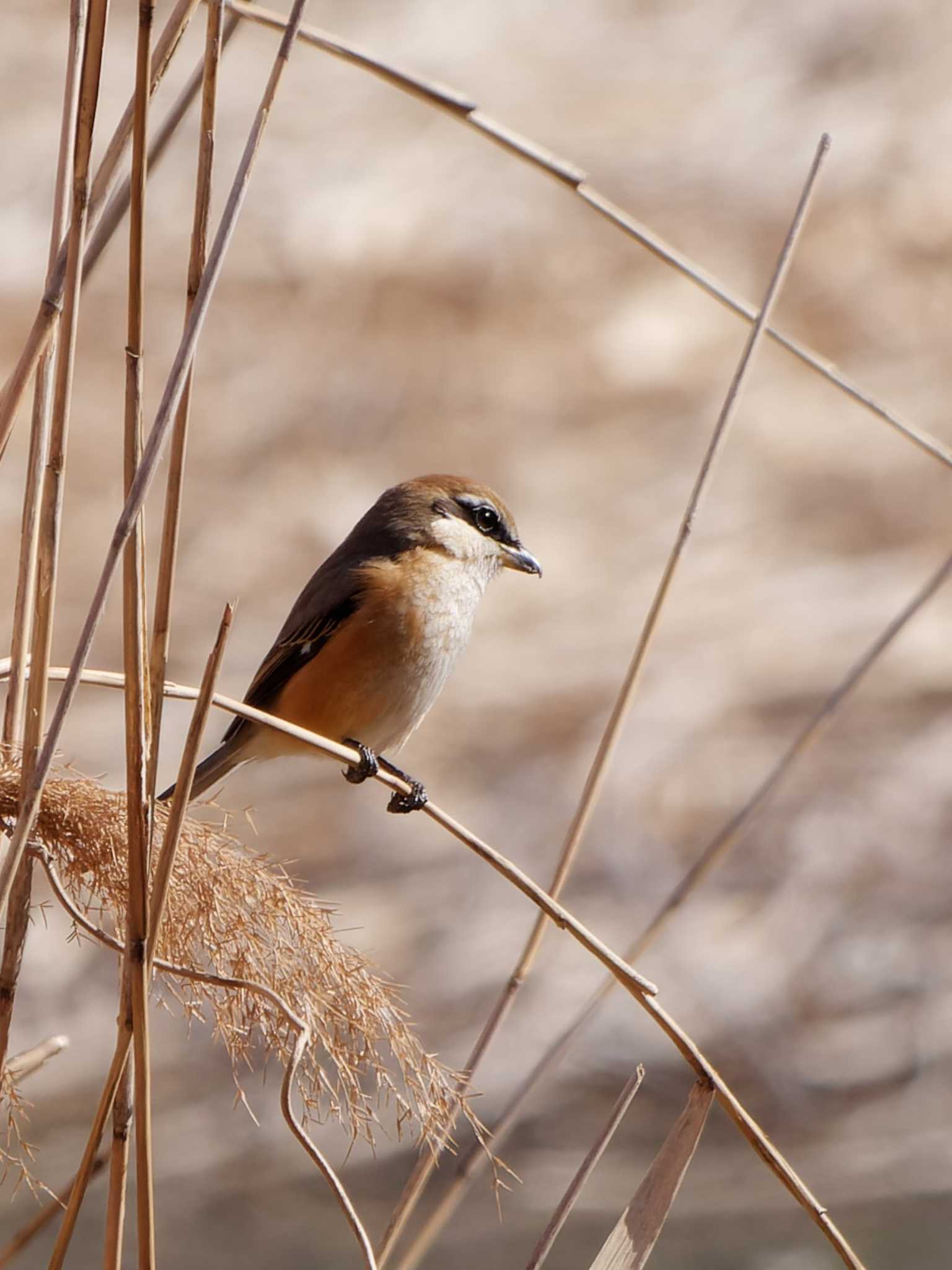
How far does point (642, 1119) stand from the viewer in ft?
15.3

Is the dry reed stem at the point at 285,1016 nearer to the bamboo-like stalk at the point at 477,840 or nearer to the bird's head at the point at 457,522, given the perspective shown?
the bamboo-like stalk at the point at 477,840

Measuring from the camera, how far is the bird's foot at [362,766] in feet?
6.32

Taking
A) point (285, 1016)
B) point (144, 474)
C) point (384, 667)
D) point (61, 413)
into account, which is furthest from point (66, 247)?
point (384, 667)

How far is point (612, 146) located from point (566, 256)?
451mm

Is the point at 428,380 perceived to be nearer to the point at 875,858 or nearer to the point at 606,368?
the point at 606,368

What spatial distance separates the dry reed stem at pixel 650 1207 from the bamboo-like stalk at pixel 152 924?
0.48m

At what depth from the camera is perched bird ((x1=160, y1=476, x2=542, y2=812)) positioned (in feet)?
8.20

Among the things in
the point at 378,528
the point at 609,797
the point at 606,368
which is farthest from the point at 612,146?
the point at 378,528

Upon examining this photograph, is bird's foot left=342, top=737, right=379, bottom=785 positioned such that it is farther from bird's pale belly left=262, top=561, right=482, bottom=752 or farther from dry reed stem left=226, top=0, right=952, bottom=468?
dry reed stem left=226, top=0, right=952, bottom=468

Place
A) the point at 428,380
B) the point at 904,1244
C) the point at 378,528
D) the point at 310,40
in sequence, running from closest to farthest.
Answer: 1. the point at 310,40
2. the point at 378,528
3. the point at 904,1244
4. the point at 428,380

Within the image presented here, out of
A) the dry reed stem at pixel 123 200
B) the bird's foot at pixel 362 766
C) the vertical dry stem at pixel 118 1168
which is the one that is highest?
the dry reed stem at pixel 123 200

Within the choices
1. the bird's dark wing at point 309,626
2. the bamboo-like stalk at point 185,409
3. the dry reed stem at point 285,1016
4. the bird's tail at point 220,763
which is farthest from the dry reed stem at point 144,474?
the bird's dark wing at point 309,626

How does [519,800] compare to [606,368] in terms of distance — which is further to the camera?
[606,368]

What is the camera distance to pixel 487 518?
8.96ft
